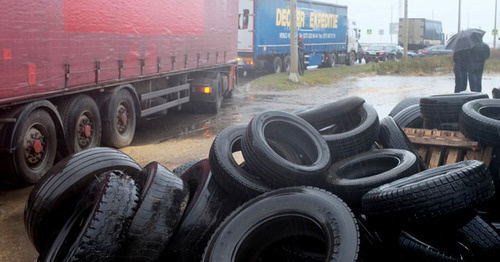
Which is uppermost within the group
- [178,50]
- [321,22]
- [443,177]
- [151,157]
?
[321,22]

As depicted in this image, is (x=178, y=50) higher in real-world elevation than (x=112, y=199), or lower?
higher

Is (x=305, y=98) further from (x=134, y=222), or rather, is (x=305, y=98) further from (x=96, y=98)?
(x=134, y=222)

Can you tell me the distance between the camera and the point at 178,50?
12867mm

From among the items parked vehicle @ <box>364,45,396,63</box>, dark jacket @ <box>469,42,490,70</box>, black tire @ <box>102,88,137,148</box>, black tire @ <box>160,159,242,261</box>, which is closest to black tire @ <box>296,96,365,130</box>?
black tire @ <box>160,159,242,261</box>

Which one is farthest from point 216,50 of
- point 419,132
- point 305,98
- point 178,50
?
point 419,132

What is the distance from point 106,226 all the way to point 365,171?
299 centimetres

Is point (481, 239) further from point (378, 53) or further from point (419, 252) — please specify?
point (378, 53)

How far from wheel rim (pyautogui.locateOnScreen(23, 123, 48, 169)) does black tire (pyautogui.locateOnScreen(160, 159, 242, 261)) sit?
3309mm

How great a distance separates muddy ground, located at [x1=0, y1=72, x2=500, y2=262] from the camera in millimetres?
5976

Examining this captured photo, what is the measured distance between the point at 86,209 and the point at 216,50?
1132 cm

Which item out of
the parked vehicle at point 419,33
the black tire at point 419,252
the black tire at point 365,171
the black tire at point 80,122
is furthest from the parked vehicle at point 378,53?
the black tire at point 419,252

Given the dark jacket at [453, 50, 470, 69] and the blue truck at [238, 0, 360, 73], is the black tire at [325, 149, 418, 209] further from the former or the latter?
the blue truck at [238, 0, 360, 73]

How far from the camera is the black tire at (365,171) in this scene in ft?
17.1

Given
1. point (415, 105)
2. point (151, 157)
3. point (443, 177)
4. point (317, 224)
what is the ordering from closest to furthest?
1. point (317, 224)
2. point (443, 177)
3. point (415, 105)
4. point (151, 157)
